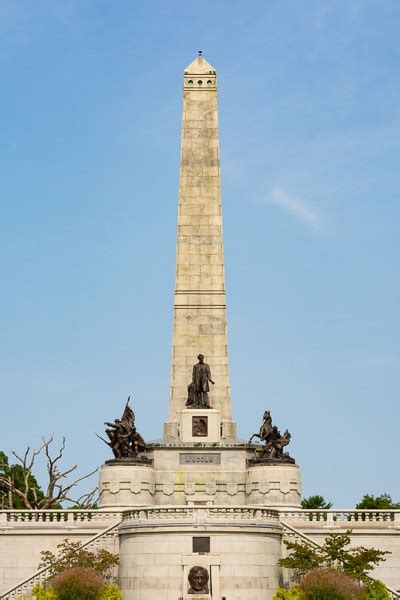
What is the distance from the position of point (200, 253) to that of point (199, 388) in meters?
7.24

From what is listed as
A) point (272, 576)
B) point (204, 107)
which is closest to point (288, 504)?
point (272, 576)

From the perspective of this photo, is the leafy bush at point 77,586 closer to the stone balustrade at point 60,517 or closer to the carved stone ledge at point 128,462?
the stone balustrade at point 60,517

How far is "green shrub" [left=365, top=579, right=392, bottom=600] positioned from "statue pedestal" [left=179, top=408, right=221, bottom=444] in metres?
15.1

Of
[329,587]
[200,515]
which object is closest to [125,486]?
[200,515]

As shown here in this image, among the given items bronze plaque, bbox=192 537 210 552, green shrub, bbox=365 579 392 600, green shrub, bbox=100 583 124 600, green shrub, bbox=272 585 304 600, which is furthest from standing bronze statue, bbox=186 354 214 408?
green shrub, bbox=365 579 392 600

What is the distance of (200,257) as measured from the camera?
58594mm

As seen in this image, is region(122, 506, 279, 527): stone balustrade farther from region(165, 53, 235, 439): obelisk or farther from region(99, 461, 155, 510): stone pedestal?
region(165, 53, 235, 439): obelisk

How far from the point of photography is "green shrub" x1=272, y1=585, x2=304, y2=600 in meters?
39.8

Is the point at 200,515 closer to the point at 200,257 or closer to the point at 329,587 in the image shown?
the point at 329,587

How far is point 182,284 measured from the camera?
58281mm

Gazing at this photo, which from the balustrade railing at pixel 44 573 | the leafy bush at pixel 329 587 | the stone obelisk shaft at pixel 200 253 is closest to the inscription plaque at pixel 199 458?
the stone obelisk shaft at pixel 200 253

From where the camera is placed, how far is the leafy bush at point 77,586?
130 feet

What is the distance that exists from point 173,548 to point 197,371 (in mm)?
14335

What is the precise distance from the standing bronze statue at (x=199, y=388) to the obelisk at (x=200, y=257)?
1.16 meters
